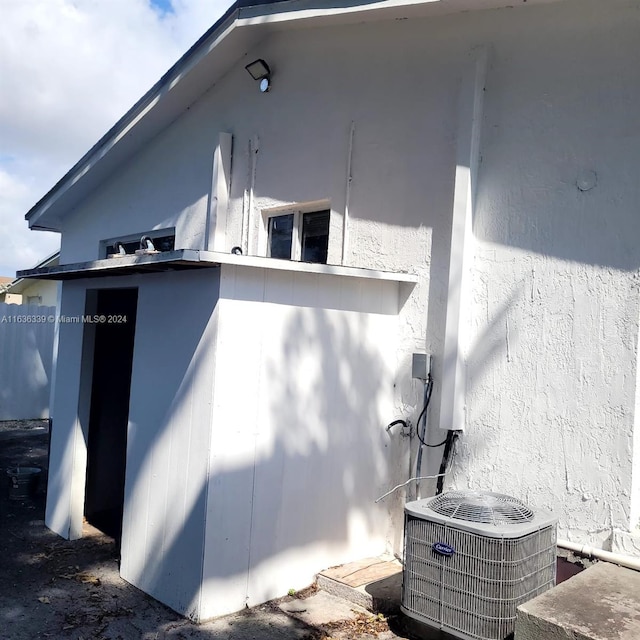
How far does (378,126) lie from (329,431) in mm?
2832

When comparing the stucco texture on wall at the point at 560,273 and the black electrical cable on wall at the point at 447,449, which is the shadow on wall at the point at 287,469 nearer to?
the black electrical cable on wall at the point at 447,449

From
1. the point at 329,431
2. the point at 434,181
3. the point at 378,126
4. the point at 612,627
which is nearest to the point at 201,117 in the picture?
the point at 378,126

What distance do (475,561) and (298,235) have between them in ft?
12.9

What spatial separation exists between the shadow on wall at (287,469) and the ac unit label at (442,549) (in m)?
1.24

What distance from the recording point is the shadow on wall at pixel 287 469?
450 cm

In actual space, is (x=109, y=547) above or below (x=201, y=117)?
below

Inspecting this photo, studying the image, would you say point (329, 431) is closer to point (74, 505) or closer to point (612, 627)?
point (612, 627)

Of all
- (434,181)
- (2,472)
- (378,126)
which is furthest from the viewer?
(2,472)

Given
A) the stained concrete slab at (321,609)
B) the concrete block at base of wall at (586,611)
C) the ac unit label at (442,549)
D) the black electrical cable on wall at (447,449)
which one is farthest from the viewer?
the black electrical cable on wall at (447,449)

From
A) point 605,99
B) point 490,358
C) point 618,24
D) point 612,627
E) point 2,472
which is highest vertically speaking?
point 618,24

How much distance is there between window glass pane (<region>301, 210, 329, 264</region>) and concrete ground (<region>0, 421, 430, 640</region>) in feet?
10.6

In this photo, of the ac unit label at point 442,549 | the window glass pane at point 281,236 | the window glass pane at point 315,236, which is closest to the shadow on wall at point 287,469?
the ac unit label at point 442,549

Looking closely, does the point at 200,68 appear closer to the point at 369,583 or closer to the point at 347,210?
the point at 347,210

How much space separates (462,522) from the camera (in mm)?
3916
